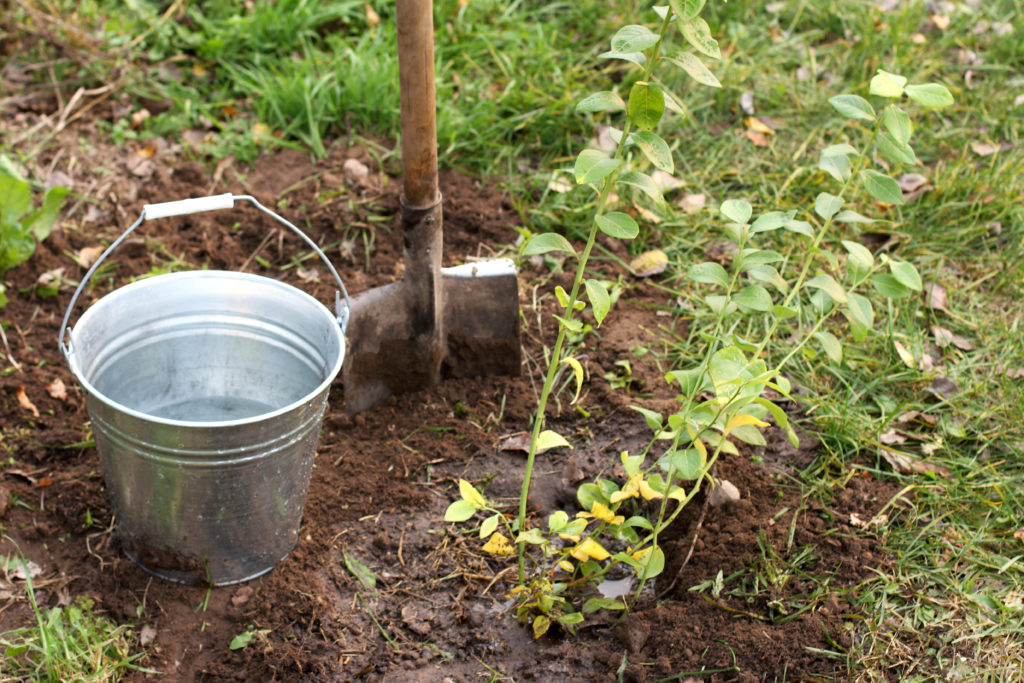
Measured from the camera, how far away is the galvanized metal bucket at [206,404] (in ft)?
6.28

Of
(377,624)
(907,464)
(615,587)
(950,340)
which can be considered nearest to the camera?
(377,624)

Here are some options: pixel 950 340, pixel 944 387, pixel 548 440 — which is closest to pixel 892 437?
Answer: pixel 944 387

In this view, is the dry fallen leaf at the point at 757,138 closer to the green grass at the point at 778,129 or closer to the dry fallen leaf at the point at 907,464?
the green grass at the point at 778,129

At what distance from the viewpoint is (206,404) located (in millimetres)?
2533

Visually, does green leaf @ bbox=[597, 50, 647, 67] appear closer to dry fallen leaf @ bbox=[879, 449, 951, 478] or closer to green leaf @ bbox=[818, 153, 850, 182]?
green leaf @ bbox=[818, 153, 850, 182]

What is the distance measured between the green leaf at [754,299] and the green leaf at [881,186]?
0.98 feet

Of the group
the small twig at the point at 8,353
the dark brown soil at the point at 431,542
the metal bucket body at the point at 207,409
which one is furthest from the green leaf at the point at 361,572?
the small twig at the point at 8,353

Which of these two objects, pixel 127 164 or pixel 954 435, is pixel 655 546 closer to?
pixel 954 435

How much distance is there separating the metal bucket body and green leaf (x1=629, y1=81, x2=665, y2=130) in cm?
85

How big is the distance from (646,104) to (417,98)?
82cm

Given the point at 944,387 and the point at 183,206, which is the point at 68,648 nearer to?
the point at 183,206

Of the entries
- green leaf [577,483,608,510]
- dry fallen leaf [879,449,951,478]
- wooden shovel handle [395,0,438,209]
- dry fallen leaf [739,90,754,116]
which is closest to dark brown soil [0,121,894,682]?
dry fallen leaf [879,449,951,478]

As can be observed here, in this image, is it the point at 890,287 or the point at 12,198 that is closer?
the point at 890,287

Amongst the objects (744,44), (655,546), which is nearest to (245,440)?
(655,546)
